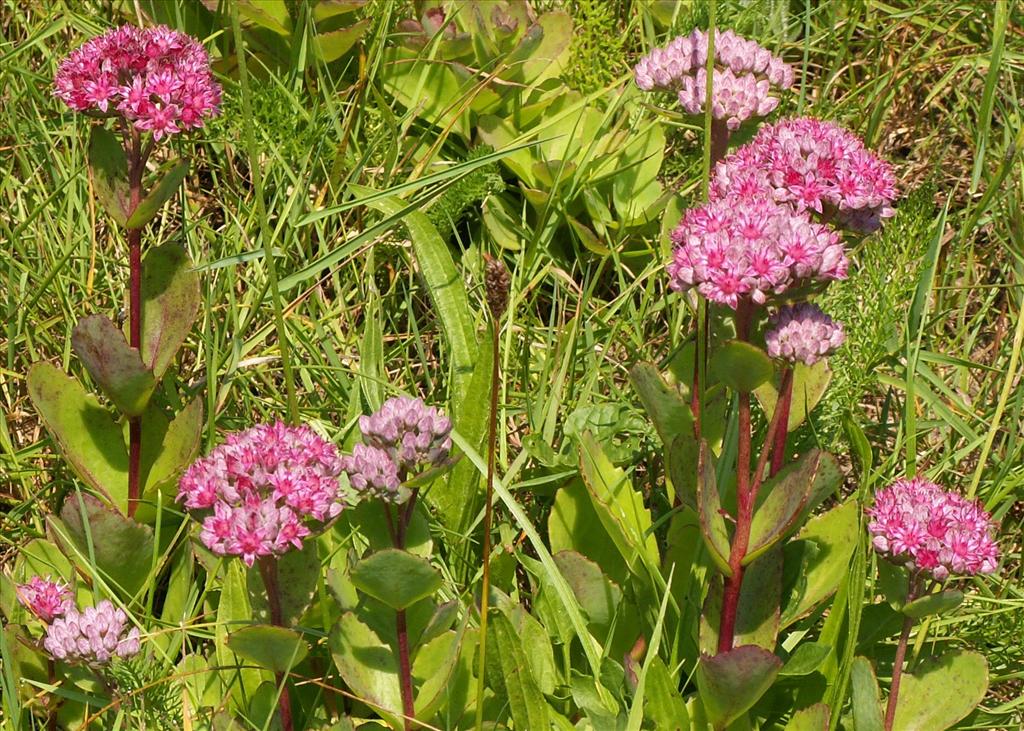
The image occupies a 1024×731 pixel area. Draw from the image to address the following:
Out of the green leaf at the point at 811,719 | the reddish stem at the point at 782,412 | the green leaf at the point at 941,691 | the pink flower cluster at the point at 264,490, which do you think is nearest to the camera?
the pink flower cluster at the point at 264,490

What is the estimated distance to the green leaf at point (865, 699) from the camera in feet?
8.50

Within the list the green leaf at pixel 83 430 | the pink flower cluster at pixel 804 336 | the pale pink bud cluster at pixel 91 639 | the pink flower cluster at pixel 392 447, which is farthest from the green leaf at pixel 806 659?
the green leaf at pixel 83 430

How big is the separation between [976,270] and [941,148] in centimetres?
50

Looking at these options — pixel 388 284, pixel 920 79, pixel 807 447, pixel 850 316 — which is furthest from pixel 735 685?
pixel 920 79

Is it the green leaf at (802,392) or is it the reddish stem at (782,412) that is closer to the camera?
the reddish stem at (782,412)

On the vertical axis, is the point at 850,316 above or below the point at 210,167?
below

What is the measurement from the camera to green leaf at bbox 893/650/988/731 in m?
2.66

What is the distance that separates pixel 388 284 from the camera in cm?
379

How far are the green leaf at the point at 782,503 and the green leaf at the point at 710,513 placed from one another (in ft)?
0.16

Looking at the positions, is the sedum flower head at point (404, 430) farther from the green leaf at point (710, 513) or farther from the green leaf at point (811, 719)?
the green leaf at point (811, 719)

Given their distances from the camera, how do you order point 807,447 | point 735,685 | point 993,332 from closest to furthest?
point 735,685
point 807,447
point 993,332

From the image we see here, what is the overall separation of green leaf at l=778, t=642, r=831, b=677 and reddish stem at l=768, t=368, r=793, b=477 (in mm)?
374

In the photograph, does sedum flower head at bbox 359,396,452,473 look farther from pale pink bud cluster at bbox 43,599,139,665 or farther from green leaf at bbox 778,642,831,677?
green leaf at bbox 778,642,831,677

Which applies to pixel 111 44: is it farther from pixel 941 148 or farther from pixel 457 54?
pixel 941 148
